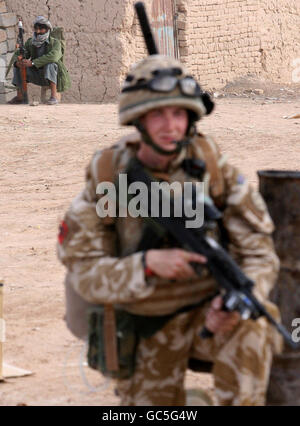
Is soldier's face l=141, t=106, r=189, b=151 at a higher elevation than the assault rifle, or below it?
higher

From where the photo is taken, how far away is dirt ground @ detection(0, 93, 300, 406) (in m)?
4.21

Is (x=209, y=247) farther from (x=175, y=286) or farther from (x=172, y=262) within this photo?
(x=175, y=286)

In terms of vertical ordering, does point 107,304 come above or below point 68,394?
above

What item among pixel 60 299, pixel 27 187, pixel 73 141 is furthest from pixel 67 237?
pixel 73 141

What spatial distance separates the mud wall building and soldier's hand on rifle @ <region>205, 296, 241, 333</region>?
12285 millimetres

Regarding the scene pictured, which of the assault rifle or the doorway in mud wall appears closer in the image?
the assault rifle

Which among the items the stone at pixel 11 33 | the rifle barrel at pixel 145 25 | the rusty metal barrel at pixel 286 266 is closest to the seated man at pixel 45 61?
the stone at pixel 11 33

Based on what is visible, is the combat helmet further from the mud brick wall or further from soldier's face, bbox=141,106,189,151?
the mud brick wall

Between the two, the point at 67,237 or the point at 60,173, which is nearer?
the point at 67,237

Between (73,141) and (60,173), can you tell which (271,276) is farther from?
(73,141)

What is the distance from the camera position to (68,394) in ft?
13.2

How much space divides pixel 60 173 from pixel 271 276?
693cm

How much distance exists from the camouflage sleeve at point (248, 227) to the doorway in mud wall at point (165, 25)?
1260 centimetres

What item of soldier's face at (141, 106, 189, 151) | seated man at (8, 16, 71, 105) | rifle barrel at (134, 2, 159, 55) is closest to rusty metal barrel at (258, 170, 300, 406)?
soldier's face at (141, 106, 189, 151)
